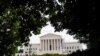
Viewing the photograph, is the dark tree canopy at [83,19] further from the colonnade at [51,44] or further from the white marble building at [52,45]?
the colonnade at [51,44]

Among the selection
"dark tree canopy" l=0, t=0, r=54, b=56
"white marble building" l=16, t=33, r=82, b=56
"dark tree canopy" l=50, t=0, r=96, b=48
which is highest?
"white marble building" l=16, t=33, r=82, b=56

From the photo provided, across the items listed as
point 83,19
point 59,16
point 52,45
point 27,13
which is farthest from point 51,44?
point 83,19

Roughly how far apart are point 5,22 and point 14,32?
7.77ft

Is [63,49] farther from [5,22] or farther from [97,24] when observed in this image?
[97,24]

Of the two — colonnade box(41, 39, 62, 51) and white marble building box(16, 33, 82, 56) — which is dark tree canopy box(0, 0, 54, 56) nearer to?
white marble building box(16, 33, 82, 56)

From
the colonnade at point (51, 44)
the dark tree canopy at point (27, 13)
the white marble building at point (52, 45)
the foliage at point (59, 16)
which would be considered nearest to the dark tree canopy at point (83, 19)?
the foliage at point (59, 16)

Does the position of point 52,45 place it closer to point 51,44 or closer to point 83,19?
point 51,44

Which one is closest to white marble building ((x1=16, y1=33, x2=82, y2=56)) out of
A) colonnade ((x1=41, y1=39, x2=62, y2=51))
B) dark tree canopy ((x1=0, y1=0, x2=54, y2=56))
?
colonnade ((x1=41, y1=39, x2=62, y2=51))

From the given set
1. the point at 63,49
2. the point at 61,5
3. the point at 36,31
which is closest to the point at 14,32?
the point at 36,31

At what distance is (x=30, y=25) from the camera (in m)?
19.2

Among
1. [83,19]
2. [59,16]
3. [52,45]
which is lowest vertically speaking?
[83,19]

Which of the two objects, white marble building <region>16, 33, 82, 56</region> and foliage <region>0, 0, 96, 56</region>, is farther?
white marble building <region>16, 33, 82, 56</region>

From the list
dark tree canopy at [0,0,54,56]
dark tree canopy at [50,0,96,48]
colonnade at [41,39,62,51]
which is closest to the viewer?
dark tree canopy at [50,0,96,48]

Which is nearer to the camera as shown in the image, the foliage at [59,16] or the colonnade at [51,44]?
the foliage at [59,16]
